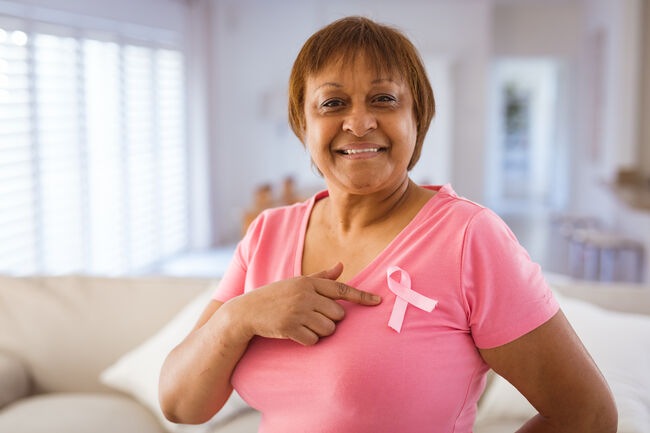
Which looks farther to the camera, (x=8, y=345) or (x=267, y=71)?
(x=267, y=71)

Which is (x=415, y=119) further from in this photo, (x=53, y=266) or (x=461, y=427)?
(x=53, y=266)

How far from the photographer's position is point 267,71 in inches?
332

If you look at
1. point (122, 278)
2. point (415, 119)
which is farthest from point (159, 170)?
point (415, 119)

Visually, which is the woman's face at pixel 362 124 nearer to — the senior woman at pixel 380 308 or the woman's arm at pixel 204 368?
the senior woman at pixel 380 308

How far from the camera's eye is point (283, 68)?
28.0 feet

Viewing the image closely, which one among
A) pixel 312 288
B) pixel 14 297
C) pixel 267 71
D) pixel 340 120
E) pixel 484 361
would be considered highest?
pixel 267 71

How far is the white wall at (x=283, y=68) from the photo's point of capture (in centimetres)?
819

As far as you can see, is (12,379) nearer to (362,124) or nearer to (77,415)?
(77,415)

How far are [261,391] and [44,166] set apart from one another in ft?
13.8

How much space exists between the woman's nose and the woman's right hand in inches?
7.7

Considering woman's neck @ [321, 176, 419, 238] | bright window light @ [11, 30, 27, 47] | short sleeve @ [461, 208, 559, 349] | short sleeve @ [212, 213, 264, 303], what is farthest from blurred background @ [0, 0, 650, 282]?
short sleeve @ [461, 208, 559, 349]

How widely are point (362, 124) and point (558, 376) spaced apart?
439 mm

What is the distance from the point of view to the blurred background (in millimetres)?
4750

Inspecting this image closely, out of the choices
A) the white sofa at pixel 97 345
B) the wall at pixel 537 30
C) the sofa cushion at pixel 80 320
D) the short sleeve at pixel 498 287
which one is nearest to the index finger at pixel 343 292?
the short sleeve at pixel 498 287
